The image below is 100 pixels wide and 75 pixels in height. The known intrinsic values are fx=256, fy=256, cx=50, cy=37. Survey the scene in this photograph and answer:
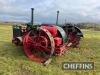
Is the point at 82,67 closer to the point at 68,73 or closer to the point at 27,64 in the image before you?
the point at 68,73

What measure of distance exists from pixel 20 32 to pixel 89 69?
421 cm

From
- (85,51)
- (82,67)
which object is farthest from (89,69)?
(85,51)

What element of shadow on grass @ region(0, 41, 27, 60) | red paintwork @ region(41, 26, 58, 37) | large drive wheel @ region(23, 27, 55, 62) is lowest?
shadow on grass @ region(0, 41, 27, 60)

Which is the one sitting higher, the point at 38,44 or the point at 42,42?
the point at 42,42

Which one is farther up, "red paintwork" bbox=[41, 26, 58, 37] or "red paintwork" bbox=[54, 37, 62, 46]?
"red paintwork" bbox=[41, 26, 58, 37]

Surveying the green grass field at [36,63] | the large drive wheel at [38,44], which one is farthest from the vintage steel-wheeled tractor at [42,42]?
the green grass field at [36,63]

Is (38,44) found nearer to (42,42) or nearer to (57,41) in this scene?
(42,42)

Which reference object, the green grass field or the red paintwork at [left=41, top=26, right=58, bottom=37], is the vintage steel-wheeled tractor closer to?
the red paintwork at [left=41, top=26, right=58, bottom=37]

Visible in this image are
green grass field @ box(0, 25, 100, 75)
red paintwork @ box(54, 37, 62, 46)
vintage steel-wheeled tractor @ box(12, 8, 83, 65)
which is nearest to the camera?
green grass field @ box(0, 25, 100, 75)

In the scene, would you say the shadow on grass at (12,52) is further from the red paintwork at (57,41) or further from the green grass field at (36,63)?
the red paintwork at (57,41)

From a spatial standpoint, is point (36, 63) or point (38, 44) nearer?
point (36, 63)

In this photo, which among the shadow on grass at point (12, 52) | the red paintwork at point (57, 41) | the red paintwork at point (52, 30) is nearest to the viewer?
the red paintwork at point (57, 41)

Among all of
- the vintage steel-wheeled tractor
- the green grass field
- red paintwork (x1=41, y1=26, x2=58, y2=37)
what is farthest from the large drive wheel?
red paintwork (x1=41, y1=26, x2=58, y2=37)

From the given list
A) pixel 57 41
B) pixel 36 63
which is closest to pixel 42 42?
pixel 57 41
